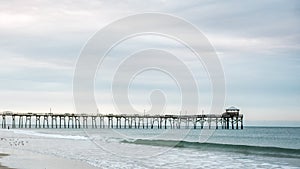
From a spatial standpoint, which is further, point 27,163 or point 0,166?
point 27,163

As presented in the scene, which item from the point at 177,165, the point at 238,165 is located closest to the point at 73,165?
the point at 177,165

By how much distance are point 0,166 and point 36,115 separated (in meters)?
84.2

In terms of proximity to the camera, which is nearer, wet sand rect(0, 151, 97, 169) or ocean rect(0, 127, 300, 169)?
wet sand rect(0, 151, 97, 169)

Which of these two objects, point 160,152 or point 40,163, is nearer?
point 40,163

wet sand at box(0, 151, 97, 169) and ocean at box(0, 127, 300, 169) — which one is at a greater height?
wet sand at box(0, 151, 97, 169)

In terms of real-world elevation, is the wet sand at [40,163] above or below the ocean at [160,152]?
above

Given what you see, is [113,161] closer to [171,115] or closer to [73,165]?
[73,165]

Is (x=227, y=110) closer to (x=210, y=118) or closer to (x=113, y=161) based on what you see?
(x=210, y=118)

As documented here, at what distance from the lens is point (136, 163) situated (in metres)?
22.4

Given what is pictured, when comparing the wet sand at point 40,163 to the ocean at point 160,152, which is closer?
the wet sand at point 40,163

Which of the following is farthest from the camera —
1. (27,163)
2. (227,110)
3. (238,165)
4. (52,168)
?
(227,110)

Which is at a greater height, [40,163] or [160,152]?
[40,163]

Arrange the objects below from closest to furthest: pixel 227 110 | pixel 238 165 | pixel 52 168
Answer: pixel 52 168 < pixel 238 165 < pixel 227 110

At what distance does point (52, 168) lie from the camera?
1972cm
